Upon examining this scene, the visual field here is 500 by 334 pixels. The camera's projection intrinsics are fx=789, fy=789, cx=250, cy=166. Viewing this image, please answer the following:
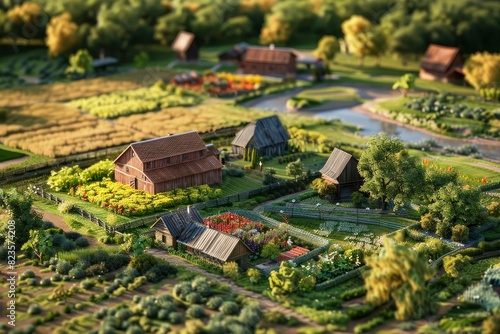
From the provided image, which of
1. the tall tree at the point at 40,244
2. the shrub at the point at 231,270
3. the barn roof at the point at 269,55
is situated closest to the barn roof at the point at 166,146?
the tall tree at the point at 40,244

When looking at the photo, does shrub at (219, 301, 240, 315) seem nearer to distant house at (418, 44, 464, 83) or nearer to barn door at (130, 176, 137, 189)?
barn door at (130, 176, 137, 189)

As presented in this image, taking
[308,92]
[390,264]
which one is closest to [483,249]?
[390,264]

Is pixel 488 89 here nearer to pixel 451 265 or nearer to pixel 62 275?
pixel 451 265

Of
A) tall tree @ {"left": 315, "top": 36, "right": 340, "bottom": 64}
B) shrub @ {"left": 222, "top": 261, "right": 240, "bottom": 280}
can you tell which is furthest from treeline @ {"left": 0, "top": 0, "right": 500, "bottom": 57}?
shrub @ {"left": 222, "top": 261, "right": 240, "bottom": 280}

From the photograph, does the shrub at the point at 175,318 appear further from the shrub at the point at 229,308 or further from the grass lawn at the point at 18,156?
the grass lawn at the point at 18,156

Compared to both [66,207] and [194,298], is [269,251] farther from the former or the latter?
[66,207]
